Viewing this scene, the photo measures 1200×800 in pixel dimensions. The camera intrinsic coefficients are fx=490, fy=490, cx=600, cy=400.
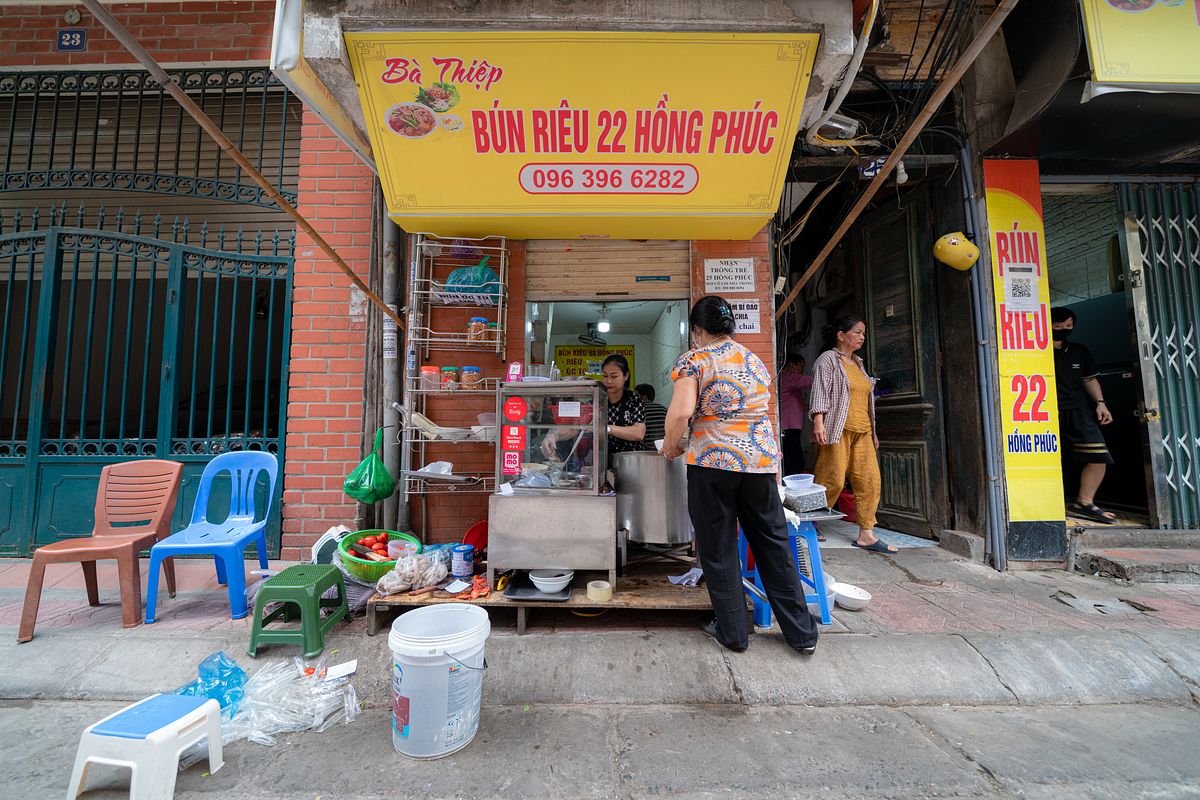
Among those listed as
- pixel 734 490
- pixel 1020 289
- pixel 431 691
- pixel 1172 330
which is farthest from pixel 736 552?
pixel 1172 330

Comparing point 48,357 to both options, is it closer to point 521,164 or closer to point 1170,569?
point 521,164

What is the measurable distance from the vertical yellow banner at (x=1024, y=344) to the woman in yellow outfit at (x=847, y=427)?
1.07 metres

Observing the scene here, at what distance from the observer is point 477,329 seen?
426 cm

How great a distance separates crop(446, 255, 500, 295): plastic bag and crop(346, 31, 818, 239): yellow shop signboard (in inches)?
18.0

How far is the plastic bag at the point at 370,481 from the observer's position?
3.79 metres

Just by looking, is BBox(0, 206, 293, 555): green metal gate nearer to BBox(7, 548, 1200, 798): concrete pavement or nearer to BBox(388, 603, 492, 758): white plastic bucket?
BBox(7, 548, 1200, 798): concrete pavement

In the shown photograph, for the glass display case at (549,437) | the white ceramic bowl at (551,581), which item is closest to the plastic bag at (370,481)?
the glass display case at (549,437)

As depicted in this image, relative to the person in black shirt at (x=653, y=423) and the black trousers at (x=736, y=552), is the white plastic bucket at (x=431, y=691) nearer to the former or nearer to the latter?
the black trousers at (x=736, y=552)

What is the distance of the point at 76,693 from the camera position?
2725 mm

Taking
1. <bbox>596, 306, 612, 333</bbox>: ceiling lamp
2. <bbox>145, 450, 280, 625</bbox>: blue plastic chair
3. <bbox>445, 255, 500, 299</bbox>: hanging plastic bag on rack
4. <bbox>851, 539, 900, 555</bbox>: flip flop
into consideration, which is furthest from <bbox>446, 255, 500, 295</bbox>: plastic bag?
<bbox>851, 539, 900, 555</bbox>: flip flop

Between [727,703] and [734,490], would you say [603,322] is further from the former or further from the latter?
[727,703]

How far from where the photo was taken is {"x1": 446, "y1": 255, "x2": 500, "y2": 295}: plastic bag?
417cm

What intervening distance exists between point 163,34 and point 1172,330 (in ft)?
33.8

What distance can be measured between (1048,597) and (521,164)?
199 inches
